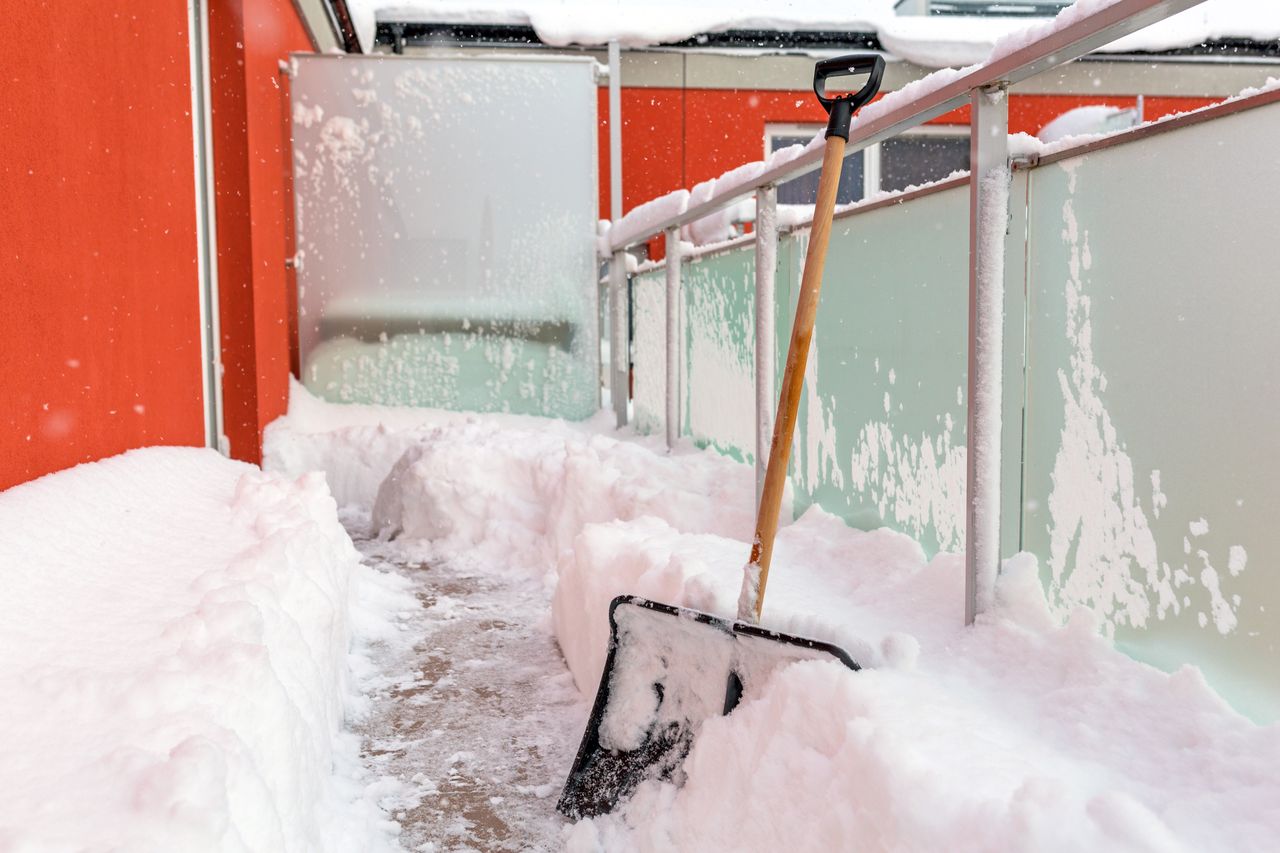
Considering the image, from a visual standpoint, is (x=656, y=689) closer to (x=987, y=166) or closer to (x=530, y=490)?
(x=987, y=166)

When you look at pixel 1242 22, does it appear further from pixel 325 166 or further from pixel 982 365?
pixel 982 365

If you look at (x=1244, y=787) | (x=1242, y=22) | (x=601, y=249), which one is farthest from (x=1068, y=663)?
(x=1242, y=22)

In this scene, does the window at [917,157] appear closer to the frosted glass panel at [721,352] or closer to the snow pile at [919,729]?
the frosted glass panel at [721,352]

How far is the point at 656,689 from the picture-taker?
214cm

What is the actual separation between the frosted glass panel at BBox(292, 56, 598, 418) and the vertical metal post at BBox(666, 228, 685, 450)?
1.99 metres

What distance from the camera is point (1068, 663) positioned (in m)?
1.78

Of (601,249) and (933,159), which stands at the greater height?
(933,159)

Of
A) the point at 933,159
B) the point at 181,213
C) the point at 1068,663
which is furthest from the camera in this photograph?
the point at 933,159

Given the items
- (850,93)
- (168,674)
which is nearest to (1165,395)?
(850,93)

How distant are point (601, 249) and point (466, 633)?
4017 millimetres

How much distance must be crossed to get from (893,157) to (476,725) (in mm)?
9283

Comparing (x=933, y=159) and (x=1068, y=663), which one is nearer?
(x=1068, y=663)

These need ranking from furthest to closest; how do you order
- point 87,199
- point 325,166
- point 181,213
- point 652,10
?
point 652,10 → point 325,166 → point 181,213 → point 87,199

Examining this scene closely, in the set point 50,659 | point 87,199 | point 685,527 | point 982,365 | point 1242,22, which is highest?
point 1242,22
